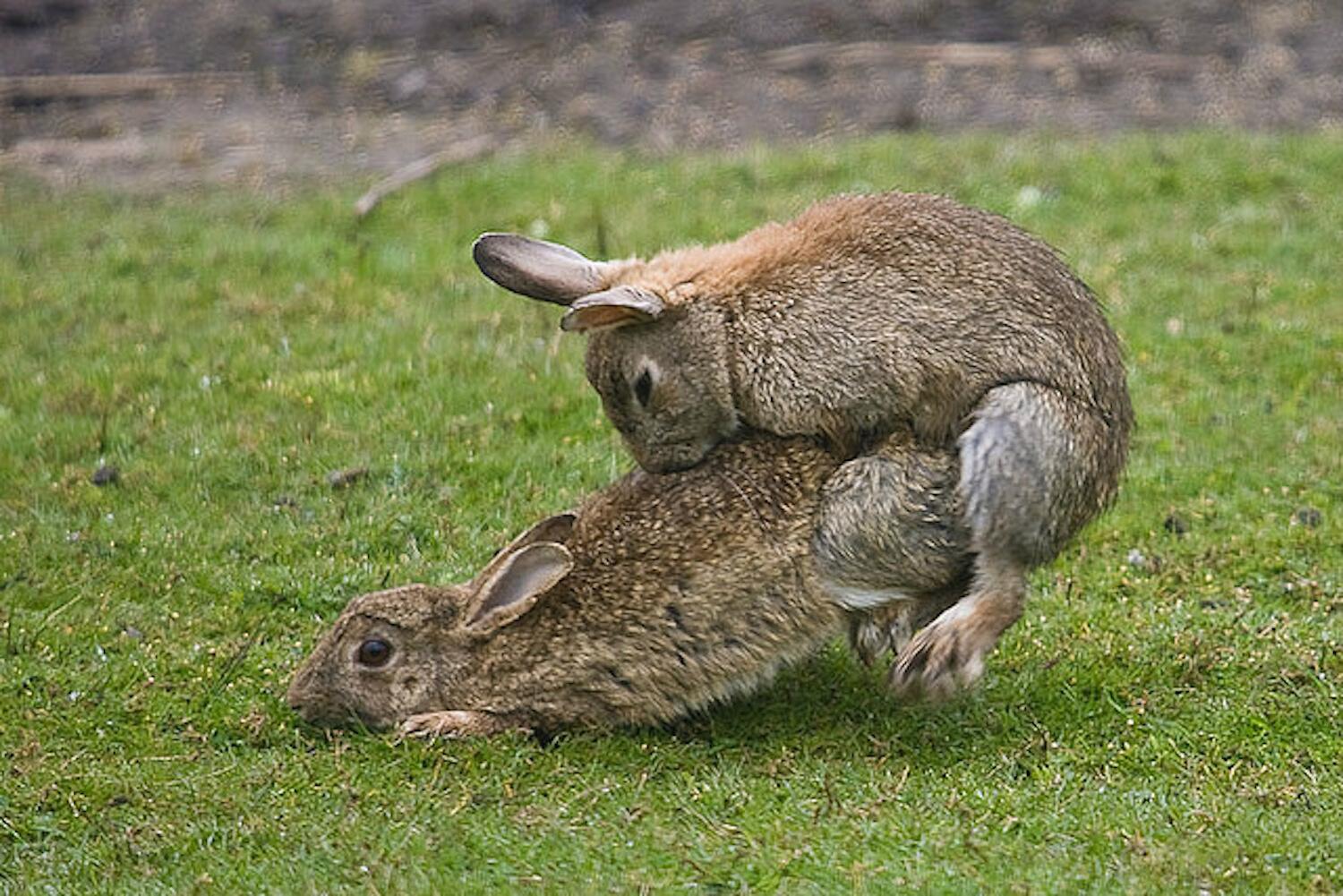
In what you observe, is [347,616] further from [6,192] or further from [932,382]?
[6,192]

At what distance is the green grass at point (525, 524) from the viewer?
6.66 m

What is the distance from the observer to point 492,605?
777cm

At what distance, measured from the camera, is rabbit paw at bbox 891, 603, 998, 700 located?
7.38 meters

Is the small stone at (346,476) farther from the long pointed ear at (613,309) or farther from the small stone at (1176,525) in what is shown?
the small stone at (1176,525)

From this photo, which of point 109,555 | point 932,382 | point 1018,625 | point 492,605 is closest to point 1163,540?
point 1018,625

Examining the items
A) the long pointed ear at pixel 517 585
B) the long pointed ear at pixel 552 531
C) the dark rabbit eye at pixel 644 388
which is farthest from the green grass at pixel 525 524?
the dark rabbit eye at pixel 644 388

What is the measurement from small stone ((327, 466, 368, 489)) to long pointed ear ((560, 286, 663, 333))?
2198 mm

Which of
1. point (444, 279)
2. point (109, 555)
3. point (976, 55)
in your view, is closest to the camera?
point (109, 555)

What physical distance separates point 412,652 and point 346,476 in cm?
240

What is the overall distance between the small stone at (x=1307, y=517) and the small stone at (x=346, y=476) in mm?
4496

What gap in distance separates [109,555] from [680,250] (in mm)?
2934

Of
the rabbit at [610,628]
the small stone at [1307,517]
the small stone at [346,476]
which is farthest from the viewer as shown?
the small stone at [346,476]

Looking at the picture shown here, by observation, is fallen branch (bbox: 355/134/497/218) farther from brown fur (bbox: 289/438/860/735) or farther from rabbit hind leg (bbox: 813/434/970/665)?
rabbit hind leg (bbox: 813/434/970/665)

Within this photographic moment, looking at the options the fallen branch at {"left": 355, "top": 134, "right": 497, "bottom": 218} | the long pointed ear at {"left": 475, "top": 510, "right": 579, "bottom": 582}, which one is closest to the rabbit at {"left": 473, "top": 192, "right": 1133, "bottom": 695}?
the long pointed ear at {"left": 475, "top": 510, "right": 579, "bottom": 582}
